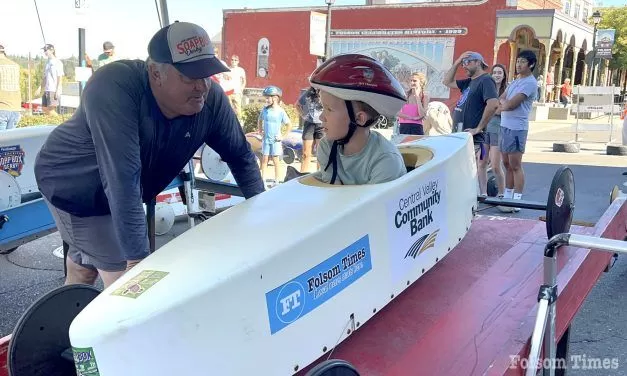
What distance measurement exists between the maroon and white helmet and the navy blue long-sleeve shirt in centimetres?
54

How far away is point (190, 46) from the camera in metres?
2.38

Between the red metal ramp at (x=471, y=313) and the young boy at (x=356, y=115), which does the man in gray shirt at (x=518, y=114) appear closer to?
the red metal ramp at (x=471, y=313)

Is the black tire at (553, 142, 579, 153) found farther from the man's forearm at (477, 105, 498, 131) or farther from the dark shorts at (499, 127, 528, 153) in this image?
the man's forearm at (477, 105, 498, 131)

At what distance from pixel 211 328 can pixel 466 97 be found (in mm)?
5740

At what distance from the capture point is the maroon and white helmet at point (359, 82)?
8.67 ft

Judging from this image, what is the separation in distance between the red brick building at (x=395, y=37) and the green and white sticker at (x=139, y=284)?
18847mm

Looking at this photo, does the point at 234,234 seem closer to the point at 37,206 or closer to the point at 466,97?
the point at 37,206

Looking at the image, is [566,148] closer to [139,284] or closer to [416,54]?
[416,54]

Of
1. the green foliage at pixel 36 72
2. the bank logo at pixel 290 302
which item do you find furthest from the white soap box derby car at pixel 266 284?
the green foliage at pixel 36 72

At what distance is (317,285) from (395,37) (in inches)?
974

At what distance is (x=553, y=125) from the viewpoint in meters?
22.8

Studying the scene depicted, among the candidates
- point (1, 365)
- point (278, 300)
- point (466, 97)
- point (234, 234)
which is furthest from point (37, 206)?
point (466, 97)

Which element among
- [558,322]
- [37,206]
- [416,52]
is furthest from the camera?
[416,52]

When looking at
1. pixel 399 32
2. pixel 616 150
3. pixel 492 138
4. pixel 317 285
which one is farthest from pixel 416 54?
pixel 317 285
